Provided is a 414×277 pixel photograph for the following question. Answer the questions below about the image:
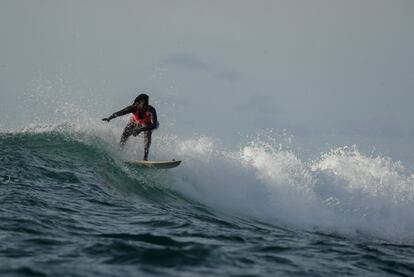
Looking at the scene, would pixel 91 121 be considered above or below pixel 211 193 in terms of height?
above

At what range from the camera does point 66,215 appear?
8.98m

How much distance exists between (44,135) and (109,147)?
112 inches

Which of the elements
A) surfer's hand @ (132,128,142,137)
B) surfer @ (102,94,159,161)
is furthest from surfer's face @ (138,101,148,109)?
surfer's hand @ (132,128,142,137)

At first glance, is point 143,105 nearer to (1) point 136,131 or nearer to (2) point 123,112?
(2) point 123,112

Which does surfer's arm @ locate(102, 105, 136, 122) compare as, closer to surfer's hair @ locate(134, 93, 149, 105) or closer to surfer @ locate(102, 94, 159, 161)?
surfer @ locate(102, 94, 159, 161)

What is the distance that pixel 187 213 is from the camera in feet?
38.0

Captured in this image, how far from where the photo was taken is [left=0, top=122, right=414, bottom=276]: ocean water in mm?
6543

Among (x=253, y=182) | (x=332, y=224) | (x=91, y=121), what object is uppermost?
(x=91, y=121)

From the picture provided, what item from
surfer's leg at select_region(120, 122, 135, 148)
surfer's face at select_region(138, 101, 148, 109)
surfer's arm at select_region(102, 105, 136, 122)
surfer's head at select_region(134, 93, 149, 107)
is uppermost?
surfer's head at select_region(134, 93, 149, 107)

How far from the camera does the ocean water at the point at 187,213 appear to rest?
654 centimetres

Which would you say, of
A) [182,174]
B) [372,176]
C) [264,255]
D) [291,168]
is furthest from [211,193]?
[264,255]

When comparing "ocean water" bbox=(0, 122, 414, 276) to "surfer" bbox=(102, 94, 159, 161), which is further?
"surfer" bbox=(102, 94, 159, 161)

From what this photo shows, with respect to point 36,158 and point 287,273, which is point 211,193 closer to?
point 36,158

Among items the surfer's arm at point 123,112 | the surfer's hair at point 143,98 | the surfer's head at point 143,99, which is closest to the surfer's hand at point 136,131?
the surfer's arm at point 123,112
